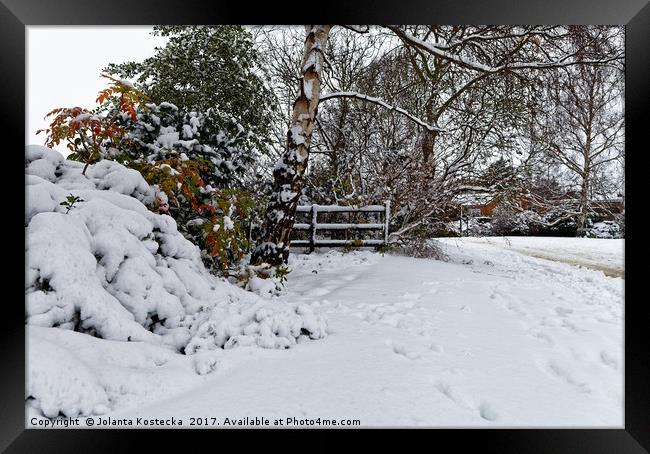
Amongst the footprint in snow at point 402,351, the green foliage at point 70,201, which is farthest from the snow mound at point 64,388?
the footprint in snow at point 402,351

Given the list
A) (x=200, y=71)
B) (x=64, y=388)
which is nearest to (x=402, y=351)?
(x=64, y=388)

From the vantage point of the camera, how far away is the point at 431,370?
Answer: 1.77m

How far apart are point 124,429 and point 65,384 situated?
0.99ft

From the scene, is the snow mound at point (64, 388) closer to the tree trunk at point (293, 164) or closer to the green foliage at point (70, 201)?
the green foliage at point (70, 201)

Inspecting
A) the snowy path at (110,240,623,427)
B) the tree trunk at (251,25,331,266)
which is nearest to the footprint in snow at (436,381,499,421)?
the snowy path at (110,240,623,427)

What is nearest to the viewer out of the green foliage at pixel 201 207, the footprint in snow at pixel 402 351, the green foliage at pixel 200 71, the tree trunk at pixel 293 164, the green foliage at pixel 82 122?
the footprint in snow at pixel 402 351

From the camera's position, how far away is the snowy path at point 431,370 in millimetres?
1533

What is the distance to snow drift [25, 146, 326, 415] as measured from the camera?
172cm

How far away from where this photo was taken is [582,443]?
5.19 feet

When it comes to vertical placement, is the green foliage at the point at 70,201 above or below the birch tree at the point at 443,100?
below

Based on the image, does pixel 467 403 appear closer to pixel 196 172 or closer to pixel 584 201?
pixel 196 172

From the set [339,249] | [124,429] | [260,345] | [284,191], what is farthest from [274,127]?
[124,429]
